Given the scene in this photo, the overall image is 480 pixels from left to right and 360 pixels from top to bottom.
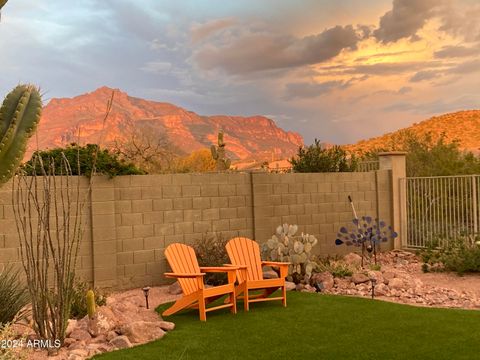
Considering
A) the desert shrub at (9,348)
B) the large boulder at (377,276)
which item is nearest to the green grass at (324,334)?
the desert shrub at (9,348)

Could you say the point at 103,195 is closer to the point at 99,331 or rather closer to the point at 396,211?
the point at 99,331

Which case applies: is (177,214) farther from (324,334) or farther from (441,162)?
(441,162)

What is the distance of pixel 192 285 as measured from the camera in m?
7.72

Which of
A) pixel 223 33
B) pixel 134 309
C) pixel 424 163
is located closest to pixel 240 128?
pixel 223 33

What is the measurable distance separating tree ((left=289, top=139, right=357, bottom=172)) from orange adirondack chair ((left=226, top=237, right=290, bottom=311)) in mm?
4894

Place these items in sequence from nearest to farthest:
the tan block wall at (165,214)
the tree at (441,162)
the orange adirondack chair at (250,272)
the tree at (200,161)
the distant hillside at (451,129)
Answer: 1. the orange adirondack chair at (250,272)
2. the tan block wall at (165,214)
3. the tree at (441,162)
4. the tree at (200,161)
5. the distant hillside at (451,129)

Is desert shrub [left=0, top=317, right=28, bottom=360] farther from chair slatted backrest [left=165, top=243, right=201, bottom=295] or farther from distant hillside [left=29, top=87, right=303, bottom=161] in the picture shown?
distant hillside [left=29, top=87, right=303, bottom=161]

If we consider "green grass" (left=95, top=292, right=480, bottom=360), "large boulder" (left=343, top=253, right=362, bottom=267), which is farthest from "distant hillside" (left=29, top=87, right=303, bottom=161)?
"green grass" (left=95, top=292, right=480, bottom=360)

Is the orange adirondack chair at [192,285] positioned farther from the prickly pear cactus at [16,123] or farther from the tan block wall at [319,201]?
the tan block wall at [319,201]

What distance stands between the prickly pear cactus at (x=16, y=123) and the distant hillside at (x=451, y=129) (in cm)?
3592

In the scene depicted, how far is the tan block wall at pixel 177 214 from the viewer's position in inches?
367

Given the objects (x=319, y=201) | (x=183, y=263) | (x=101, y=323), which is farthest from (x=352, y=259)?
(x=101, y=323)

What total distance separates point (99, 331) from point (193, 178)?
4.52 m

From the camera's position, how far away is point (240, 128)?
78.6 meters
